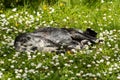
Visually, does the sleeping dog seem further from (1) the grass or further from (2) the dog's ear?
(1) the grass

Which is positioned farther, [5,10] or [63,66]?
[5,10]

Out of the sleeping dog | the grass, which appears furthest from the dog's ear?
the grass

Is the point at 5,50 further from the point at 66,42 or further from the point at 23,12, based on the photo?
the point at 23,12

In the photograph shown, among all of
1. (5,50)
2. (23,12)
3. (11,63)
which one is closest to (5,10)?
(23,12)

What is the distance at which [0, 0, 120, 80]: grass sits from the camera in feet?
29.8

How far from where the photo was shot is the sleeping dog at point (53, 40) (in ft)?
34.1

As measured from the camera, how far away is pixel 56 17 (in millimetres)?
12891

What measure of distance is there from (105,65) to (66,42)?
1.57 metres

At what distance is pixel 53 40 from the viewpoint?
35.0 ft

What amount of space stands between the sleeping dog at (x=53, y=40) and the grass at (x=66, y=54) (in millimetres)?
255

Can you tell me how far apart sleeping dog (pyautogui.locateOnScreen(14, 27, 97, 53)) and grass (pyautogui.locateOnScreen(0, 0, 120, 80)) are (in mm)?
255

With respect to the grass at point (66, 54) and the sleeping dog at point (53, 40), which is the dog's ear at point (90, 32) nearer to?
the sleeping dog at point (53, 40)

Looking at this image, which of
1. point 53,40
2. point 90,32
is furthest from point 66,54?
point 90,32

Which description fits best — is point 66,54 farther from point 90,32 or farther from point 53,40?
point 90,32
